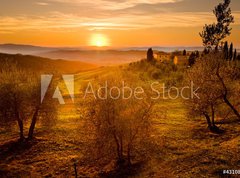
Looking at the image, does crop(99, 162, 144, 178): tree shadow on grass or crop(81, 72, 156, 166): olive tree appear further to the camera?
crop(81, 72, 156, 166): olive tree

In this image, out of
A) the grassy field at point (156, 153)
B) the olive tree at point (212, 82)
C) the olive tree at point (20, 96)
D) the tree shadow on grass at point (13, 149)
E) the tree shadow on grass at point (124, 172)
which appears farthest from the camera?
the olive tree at point (20, 96)

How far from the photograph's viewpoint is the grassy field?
29.1 metres

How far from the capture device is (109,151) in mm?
31203

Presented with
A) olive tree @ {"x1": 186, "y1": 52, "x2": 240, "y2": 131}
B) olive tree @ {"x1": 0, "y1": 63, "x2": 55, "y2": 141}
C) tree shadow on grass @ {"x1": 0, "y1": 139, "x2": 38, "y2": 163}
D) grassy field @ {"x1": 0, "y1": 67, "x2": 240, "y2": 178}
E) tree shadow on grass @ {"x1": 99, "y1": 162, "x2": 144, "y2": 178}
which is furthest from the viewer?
olive tree @ {"x1": 0, "y1": 63, "x2": 55, "y2": 141}

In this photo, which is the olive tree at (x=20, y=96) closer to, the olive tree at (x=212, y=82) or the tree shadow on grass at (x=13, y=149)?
the tree shadow on grass at (x=13, y=149)

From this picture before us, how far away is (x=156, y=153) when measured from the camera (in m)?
33.9

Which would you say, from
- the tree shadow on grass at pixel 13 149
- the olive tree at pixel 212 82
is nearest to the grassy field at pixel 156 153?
the tree shadow on grass at pixel 13 149

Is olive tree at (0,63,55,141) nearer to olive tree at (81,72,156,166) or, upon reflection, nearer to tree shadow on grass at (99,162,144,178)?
olive tree at (81,72,156,166)

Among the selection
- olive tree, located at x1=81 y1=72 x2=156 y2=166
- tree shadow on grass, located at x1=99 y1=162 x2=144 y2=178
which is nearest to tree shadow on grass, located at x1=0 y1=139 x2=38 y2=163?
→ olive tree, located at x1=81 y1=72 x2=156 y2=166

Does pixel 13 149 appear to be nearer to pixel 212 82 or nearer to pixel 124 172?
pixel 124 172

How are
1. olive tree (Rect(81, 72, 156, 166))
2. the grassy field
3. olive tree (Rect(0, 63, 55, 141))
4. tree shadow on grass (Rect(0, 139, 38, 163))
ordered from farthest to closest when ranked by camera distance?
olive tree (Rect(0, 63, 55, 141)), tree shadow on grass (Rect(0, 139, 38, 163)), the grassy field, olive tree (Rect(81, 72, 156, 166))

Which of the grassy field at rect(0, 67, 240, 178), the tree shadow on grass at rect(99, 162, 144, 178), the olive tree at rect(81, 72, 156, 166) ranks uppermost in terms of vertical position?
the olive tree at rect(81, 72, 156, 166)

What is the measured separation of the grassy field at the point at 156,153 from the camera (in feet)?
95.6

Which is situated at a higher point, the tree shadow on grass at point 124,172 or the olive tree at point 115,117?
the olive tree at point 115,117
